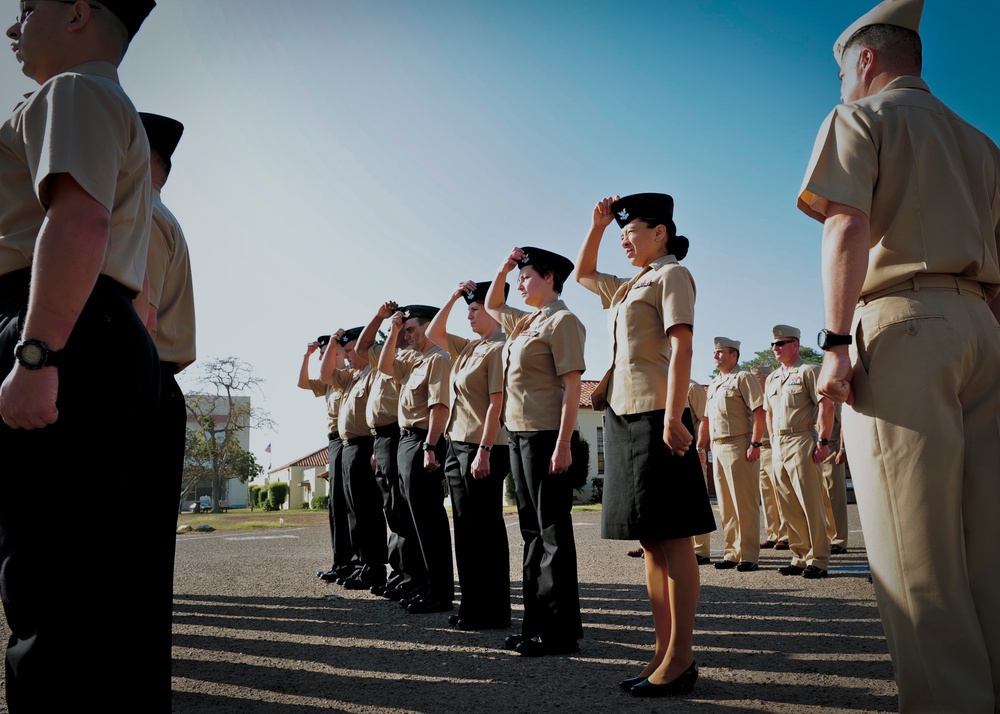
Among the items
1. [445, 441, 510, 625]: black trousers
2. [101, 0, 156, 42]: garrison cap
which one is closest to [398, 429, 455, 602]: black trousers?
[445, 441, 510, 625]: black trousers

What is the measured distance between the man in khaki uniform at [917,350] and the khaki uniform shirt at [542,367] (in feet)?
8.34

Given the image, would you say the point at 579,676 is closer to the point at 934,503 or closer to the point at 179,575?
the point at 934,503

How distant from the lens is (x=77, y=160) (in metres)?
2.19

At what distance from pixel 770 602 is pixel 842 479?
481 centimetres

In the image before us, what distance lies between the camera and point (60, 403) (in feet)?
6.88

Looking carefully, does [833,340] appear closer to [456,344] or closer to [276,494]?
[456,344]

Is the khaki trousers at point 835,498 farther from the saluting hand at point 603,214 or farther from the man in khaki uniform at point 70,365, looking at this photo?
the man in khaki uniform at point 70,365

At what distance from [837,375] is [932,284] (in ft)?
1.53

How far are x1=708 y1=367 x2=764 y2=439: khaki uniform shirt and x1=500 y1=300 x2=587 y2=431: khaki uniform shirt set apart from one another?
5249mm

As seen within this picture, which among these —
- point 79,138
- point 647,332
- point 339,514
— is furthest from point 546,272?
point 339,514

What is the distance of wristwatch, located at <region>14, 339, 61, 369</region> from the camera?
6.66ft

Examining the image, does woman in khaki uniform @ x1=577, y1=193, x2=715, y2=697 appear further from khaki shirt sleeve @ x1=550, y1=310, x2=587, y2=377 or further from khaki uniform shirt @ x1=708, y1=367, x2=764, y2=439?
khaki uniform shirt @ x1=708, y1=367, x2=764, y2=439

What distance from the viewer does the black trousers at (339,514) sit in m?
9.66

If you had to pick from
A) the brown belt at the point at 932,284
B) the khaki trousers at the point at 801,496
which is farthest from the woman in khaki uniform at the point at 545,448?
the khaki trousers at the point at 801,496
